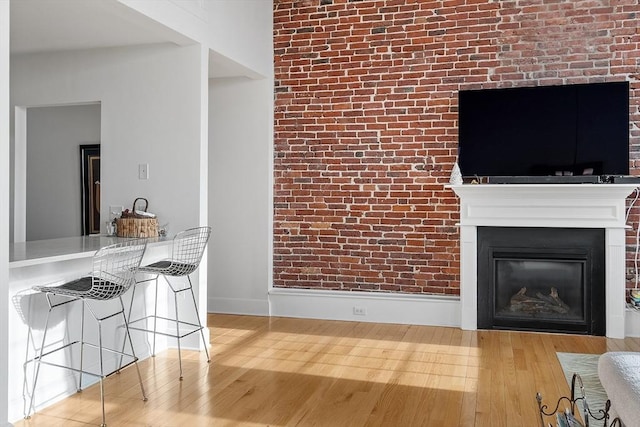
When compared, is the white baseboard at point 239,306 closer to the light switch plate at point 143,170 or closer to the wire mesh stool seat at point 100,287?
the light switch plate at point 143,170

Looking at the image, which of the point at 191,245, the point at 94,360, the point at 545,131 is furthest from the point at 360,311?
the point at 94,360

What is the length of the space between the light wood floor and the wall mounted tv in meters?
1.42

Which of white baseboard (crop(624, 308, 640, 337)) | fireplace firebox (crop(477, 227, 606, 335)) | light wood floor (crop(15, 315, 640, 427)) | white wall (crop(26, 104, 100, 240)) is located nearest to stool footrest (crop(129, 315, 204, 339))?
light wood floor (crop(15, 315, 640, 427))

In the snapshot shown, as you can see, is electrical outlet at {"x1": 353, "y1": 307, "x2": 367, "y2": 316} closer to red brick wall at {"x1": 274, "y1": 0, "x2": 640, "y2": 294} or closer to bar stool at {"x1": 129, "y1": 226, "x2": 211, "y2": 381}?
red brick wall at {"x1": 274, "y1": 0, "x2": 640, "y2": 294}

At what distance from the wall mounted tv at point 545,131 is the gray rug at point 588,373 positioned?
1.56 meters

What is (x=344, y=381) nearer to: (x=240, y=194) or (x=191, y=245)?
(x=191, y=245)

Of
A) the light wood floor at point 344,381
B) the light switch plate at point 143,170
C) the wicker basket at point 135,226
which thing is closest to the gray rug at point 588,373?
the light wood floor at point 344,381

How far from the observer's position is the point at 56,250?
3443 millimetres

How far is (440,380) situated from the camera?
3801 millimetres

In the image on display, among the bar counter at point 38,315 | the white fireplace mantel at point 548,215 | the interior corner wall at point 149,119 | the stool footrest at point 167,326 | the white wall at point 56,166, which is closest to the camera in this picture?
the bar counter at point 38,315

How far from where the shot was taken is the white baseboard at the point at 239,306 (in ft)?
19.1

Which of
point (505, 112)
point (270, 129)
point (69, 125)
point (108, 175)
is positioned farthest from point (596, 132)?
point (69, 125)

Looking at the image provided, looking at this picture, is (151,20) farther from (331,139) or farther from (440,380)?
(440,380)

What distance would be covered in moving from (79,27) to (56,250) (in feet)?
5.49
